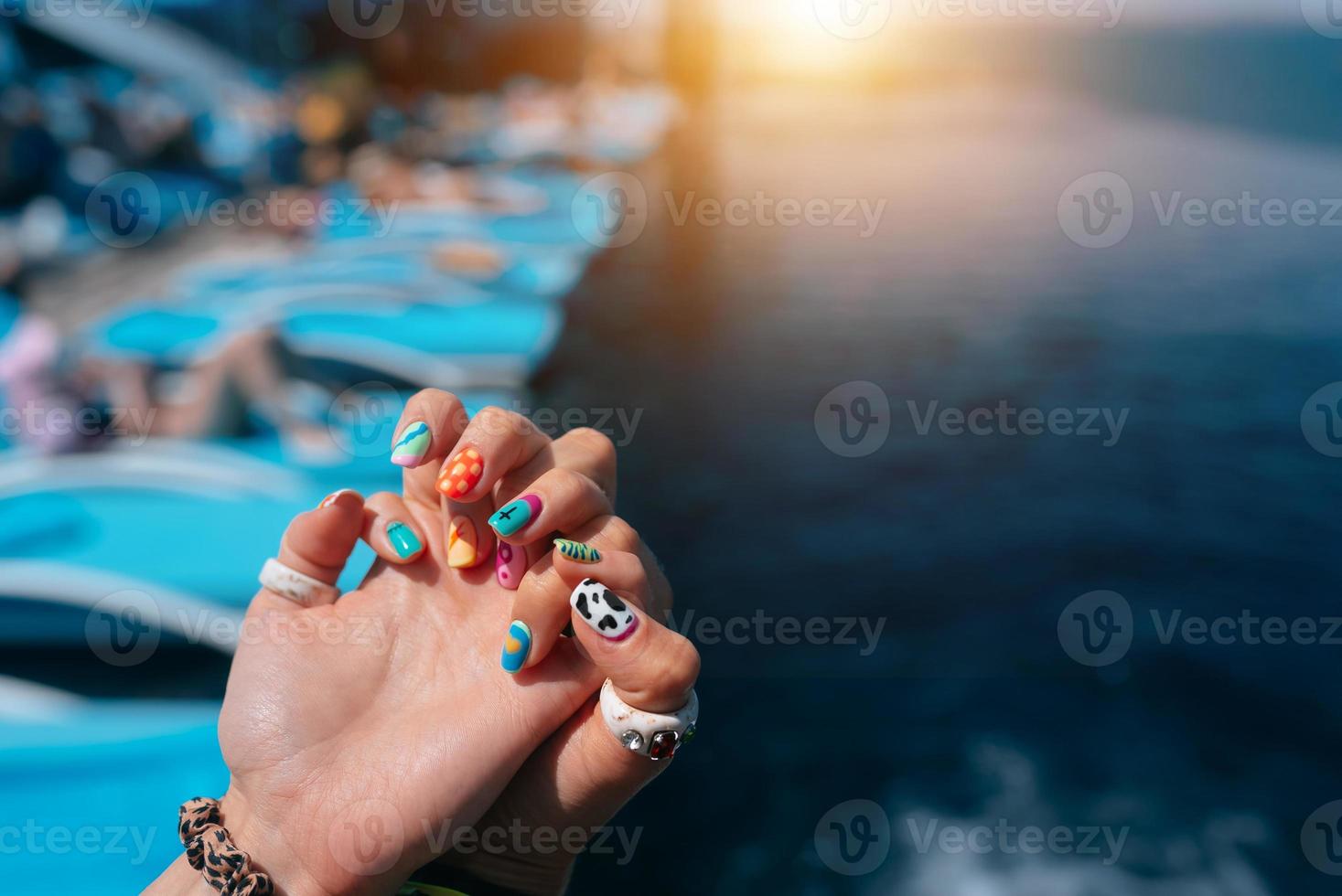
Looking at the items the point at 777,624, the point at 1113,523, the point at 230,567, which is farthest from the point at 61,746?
the point at 1113,523

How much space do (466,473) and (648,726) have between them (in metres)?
0.38

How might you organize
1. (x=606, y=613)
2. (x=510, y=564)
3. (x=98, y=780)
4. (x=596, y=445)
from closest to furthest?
1. (x=606, y=613)
2. (x=510, y=564)
3. (x=596, y=445)
4. (x=98, y=780)

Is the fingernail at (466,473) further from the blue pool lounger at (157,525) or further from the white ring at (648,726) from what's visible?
the blue pool lounger at (157,525)

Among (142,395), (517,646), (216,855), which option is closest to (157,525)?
(142,395)

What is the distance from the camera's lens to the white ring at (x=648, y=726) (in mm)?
1126

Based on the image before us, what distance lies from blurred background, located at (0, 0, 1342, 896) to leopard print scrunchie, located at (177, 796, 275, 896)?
0.76m

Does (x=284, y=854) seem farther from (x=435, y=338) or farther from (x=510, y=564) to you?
(x=435, y=338)

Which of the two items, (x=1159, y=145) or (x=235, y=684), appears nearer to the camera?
(x=235, y=684)

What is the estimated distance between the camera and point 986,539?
4.52 m

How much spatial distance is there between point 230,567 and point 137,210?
7.30 metres

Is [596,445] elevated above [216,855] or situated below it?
above

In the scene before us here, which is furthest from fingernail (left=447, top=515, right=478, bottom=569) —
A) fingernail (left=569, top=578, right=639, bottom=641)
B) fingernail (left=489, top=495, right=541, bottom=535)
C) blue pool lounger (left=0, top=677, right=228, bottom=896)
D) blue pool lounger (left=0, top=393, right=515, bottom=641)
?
blue pool lounger (left=0, top=393, right=515, bottom=641)

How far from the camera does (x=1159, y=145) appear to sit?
16844mm

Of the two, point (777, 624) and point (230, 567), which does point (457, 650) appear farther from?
point (777, 624)
